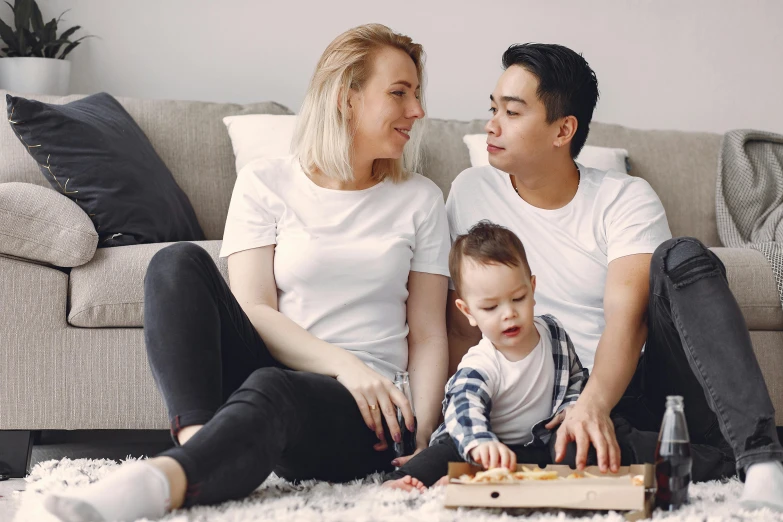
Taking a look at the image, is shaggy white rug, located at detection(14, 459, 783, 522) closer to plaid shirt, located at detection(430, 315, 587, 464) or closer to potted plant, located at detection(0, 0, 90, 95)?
plaid shirt, located at detection(430, 315, 587, 464)

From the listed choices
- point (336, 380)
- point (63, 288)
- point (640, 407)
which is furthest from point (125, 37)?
point (640, 407)

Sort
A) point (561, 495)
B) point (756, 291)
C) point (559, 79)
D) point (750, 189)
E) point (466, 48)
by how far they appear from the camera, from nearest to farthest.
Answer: point (561, 495), point (559, 79), point (756, 291), point (750, 189), point (466, 48)

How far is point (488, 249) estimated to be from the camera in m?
1.54

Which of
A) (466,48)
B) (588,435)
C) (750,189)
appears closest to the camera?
(588,435)

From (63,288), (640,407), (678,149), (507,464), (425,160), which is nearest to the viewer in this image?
(507,464)

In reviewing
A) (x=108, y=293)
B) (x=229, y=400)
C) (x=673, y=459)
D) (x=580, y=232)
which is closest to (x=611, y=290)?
(x=580, y=232)

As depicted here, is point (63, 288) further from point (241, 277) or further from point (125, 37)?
point (125, 37)

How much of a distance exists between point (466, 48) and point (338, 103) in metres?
1.70

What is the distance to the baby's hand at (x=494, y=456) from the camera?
54.4 inches

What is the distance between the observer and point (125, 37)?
3.25 metres

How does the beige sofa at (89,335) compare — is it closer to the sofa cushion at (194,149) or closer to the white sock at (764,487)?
the sofa cushion at (194,149)

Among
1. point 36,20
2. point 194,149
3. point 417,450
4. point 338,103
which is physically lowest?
point 417,450

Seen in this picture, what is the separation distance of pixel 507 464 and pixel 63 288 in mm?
1180

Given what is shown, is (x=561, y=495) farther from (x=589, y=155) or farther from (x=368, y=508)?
(x=589, y=155)
